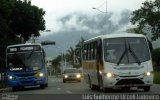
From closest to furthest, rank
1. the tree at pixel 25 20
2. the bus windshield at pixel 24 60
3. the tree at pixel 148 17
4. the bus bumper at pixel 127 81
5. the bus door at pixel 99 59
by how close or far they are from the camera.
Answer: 1. the bus bumper at pixel 127 81
2. the bus door at pixel 99 59
3. the bus windshield at pixel 24 60
4. the tree at pixel 25 20
5. the tree at pixel 148 17

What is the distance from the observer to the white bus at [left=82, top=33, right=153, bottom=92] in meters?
27.9

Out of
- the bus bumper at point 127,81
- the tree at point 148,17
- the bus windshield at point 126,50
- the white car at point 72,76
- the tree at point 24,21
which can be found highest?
the tree at point 148,17

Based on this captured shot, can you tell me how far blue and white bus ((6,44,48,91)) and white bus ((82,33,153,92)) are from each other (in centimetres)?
945

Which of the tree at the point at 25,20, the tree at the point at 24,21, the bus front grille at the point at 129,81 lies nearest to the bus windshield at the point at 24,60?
the bus front grille at the point at 129,81

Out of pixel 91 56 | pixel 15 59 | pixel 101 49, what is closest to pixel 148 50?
pixel 101 49

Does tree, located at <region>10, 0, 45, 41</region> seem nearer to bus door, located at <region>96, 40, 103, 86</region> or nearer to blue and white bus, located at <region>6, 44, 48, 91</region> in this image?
blue and white bus, located at <region>6, 44, 48, 91</region>

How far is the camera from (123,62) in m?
28.1

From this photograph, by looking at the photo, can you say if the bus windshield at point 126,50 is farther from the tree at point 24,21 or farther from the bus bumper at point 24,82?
the tree at point 24,21

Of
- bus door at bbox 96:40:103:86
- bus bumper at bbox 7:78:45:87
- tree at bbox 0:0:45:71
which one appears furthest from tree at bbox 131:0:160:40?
bus door at bbox 96:40:103:86

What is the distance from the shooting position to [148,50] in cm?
2858

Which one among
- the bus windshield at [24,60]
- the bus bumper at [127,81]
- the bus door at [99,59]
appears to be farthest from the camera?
the bus windshield at [24,60]

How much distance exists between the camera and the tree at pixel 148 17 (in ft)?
331

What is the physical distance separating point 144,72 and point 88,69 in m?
6.32

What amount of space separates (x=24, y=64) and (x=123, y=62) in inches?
462
